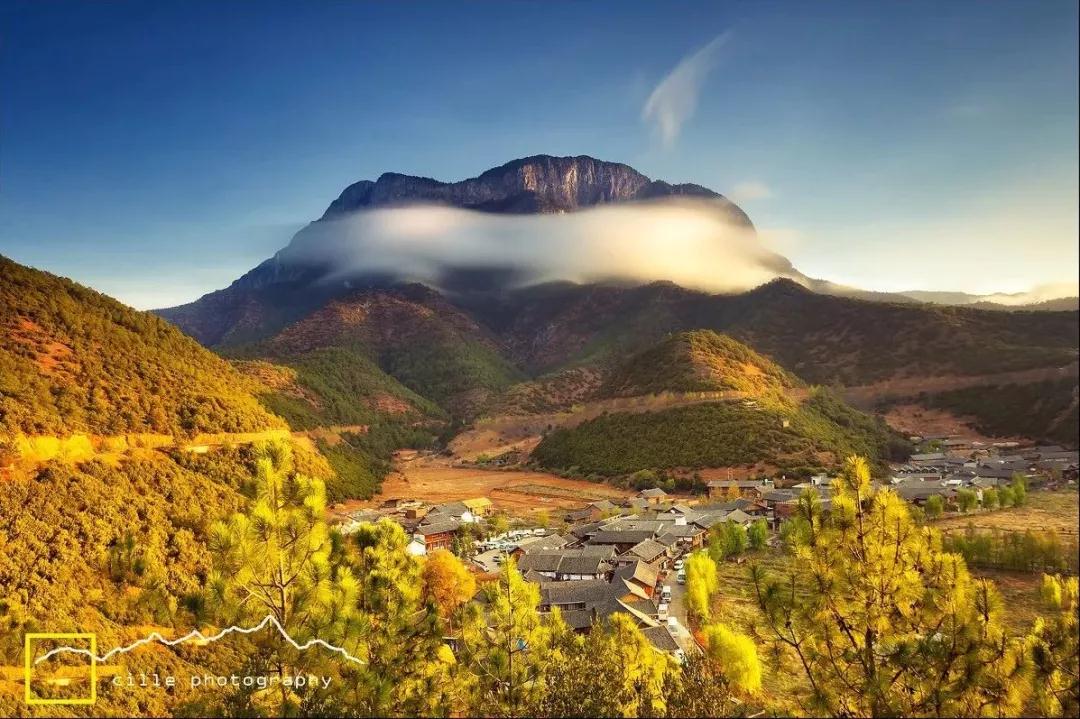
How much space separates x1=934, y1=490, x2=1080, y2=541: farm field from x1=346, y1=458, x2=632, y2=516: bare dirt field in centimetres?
3451

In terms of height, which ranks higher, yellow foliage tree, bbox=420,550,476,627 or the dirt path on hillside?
the dirt path on hillside

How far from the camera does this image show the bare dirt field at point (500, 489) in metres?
69.6

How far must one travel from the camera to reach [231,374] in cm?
5262

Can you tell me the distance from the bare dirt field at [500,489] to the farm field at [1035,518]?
113 feet

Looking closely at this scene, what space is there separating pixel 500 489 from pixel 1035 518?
57973 mm

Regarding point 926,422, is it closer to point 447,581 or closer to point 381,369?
point 447,581

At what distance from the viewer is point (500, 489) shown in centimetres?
8162

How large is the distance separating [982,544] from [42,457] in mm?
51079

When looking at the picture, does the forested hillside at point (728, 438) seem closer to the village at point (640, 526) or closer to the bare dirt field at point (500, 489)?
the village at point (640, 526)

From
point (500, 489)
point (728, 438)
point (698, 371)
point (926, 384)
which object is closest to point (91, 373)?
point (500, 489)

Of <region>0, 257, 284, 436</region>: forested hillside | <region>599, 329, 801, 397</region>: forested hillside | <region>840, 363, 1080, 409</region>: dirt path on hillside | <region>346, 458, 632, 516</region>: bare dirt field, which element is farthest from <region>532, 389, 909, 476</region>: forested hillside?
<region>0, 257, 284, 436</region>: forested hillside

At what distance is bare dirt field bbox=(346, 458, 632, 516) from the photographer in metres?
69.6

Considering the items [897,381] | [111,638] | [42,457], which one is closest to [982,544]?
[111,638]

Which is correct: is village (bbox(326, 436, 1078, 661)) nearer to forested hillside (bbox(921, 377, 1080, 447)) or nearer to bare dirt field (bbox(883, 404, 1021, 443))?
forested hillside (bbox(921, 377, 1080, 447))
